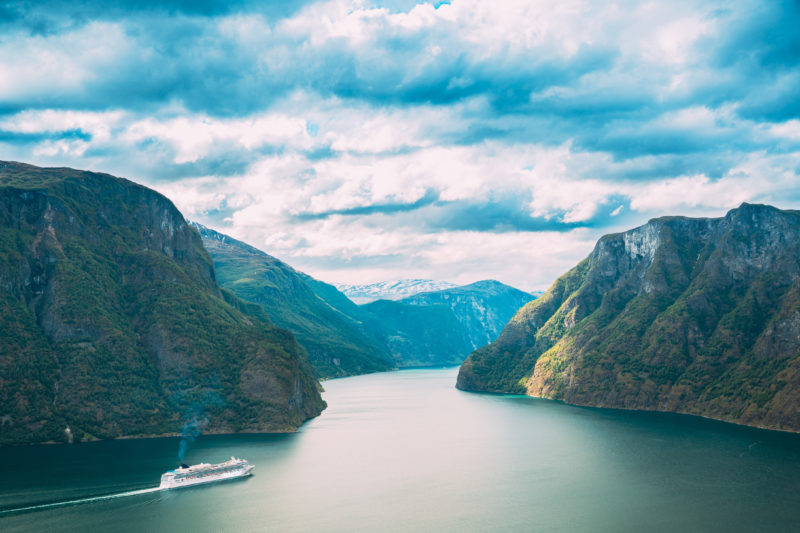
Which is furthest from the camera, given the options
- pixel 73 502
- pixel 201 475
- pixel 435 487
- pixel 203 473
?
pixel 203 473

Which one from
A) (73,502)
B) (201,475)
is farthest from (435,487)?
(73,502)

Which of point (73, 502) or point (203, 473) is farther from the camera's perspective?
point (203, 473)

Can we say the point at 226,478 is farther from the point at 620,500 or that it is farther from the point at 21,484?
the point at 620,500

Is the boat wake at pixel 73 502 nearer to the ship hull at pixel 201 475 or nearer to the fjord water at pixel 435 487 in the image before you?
the fjord water at pixel 435 487

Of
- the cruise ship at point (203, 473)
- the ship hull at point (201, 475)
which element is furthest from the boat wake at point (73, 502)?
the cruise ship at point (203, 473)

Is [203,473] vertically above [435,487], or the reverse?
[203,473]

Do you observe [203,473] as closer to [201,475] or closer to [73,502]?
[201,475]
